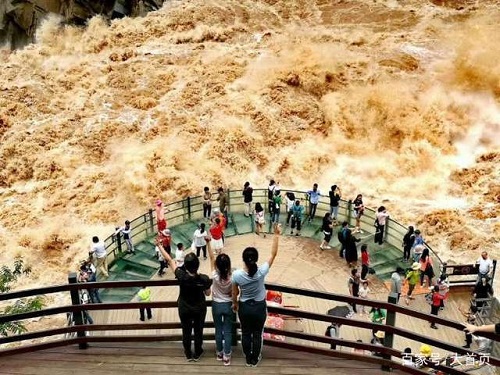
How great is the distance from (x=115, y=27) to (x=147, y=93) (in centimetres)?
783

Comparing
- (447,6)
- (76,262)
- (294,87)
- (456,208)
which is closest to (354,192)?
(456,208)

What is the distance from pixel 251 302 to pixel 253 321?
0.63 feet

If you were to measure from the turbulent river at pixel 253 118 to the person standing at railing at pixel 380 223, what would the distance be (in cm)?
436

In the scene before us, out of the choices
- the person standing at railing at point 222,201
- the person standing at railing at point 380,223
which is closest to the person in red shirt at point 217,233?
the person standing at railing at point 222,201

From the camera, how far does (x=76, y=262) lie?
19.2 metres

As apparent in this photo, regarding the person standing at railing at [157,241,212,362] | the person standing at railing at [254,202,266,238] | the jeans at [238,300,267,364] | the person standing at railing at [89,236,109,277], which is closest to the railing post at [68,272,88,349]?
the person standing at railing at [157,241,212,362]

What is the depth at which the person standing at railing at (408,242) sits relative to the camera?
1433cm

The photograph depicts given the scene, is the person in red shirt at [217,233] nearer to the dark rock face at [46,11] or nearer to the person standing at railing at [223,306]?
the person standing at railing at [223,306]

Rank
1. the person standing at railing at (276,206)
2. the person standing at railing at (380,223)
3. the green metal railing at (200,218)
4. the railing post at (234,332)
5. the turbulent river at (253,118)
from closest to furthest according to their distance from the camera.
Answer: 1. the railing post at (234,332)
2. the person standing at railing at (380,223)
3. the green metal railing at (200,218)
4. the person standing at railing at (276,206)
5. the turbulent river at (253,118)

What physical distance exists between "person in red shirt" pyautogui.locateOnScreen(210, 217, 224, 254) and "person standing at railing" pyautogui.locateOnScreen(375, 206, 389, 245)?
405cm

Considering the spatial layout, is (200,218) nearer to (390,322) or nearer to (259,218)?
(259,218)

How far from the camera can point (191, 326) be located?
6055 mm

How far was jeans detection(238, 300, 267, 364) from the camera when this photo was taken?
594cm

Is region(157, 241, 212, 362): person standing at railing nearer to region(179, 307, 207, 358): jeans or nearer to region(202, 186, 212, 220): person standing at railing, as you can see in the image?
region(179, 307, 207, 358): jeans
